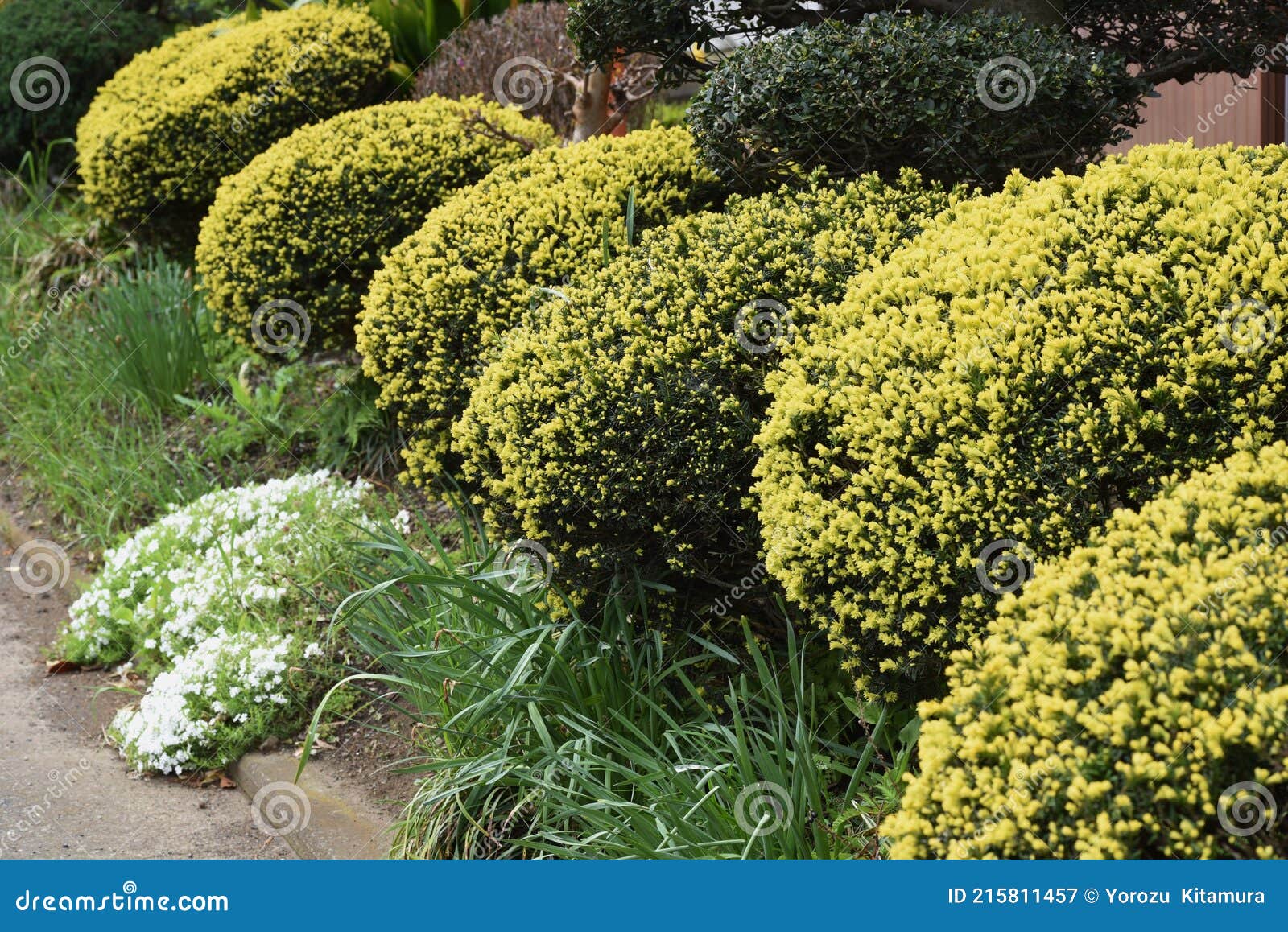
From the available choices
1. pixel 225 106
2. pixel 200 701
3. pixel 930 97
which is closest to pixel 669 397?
pixel 930 97

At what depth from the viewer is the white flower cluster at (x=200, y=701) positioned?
4504 millimetres

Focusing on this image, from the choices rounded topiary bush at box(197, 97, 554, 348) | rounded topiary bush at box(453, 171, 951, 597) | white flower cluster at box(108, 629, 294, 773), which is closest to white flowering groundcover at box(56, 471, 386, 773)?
white flower cluster at box(108, 629, 294, 773)

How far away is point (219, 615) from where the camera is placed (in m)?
4.98

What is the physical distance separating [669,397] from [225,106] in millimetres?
5295

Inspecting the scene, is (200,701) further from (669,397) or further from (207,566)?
(669,397)

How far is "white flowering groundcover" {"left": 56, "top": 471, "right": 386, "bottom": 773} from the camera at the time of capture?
14.9 feet

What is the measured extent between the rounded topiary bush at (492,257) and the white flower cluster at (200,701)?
97cm

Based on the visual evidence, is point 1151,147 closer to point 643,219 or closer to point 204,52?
point 643,219

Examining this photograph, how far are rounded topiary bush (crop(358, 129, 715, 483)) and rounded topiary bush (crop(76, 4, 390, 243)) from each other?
3.05 meters

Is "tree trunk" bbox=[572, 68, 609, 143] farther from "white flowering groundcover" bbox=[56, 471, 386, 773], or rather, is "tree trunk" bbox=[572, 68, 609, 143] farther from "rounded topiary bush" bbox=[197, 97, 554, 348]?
"white flowering groundcover" bbox=[56, 471, 386, 773]

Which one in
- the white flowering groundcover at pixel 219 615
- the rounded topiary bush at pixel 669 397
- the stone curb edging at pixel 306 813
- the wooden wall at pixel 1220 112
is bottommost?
the stone curb edging at pixel 306 813

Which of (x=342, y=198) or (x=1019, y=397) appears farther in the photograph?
(x=342, y=198)

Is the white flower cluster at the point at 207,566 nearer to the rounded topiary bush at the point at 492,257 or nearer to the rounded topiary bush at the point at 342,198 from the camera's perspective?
the rounded topiary bush at the point at 492,257

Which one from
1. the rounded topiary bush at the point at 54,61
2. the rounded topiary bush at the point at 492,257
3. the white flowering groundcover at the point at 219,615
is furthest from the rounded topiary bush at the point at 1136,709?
the rounded topiary bush at the point at 54,61
